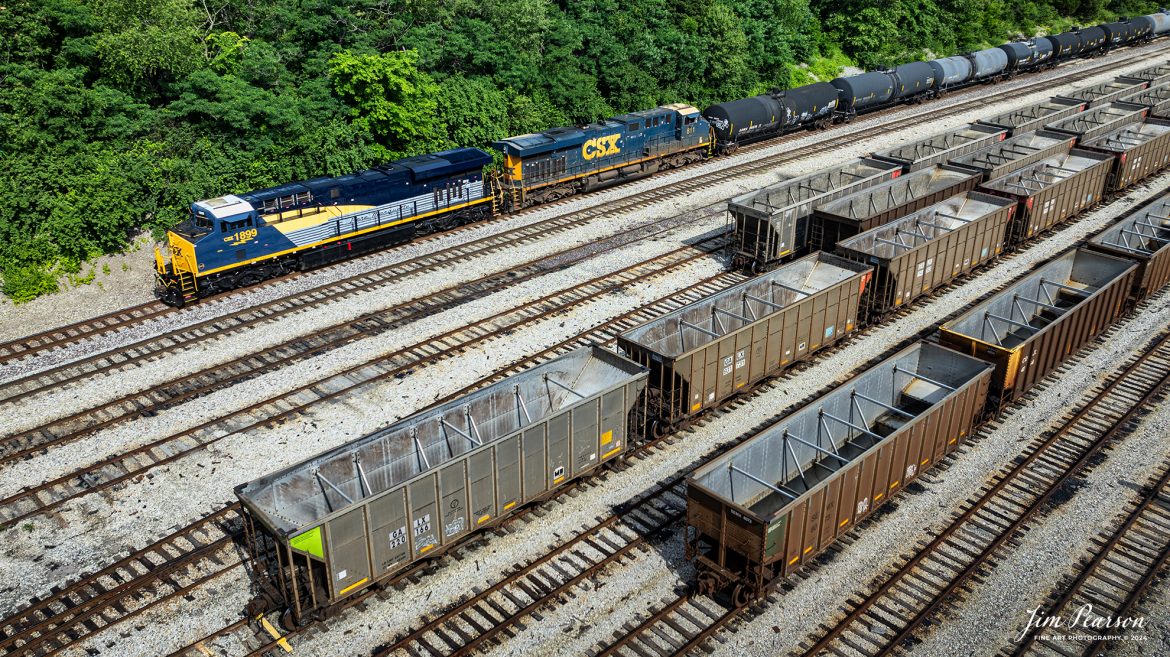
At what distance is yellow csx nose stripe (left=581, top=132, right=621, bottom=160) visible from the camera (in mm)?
41375

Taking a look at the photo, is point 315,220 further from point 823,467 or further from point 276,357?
point 823,467

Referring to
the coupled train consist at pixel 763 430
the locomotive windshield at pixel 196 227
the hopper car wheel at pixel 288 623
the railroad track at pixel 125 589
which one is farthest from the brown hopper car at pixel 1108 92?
the hopper car wheel at pixel 288 623

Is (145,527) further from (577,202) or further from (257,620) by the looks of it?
(577,202)

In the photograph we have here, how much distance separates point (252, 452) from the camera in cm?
2272

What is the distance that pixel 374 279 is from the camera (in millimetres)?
32969

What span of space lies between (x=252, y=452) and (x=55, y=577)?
5.18 m

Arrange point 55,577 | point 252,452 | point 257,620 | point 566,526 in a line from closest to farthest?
point 257,620 → point 55,577 → point 566,526 → point 252,452

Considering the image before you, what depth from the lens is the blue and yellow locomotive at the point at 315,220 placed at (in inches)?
1207

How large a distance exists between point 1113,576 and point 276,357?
22.4 metres

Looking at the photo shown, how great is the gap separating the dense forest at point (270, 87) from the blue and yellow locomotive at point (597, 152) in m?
5.35

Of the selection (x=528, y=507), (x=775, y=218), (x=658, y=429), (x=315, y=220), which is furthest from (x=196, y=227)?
(x=775, y=218)

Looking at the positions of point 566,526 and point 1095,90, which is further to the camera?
point 1095,90

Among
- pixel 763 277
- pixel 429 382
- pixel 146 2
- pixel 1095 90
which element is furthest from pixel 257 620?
pixel 1095 90

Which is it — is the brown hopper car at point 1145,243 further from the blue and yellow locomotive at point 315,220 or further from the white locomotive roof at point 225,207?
the white locomotive roof at point 225,207
